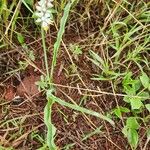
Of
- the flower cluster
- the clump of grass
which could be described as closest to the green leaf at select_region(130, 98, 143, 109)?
the clump of grass

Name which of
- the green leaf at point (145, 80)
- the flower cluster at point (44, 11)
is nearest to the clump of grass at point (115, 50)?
the green leaf at point (145, 80)

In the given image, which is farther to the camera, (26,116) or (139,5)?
(139,5)

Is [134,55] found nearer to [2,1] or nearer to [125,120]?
[125,120]

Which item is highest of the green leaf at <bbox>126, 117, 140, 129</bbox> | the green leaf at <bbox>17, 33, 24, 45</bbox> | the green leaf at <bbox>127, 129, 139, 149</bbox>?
the green leaf at <bbox>17, 33, 24, 45</bbox>

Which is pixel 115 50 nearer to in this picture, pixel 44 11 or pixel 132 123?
pixel 132 123

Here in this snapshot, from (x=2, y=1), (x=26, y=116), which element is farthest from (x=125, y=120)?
(x=2, y=1)

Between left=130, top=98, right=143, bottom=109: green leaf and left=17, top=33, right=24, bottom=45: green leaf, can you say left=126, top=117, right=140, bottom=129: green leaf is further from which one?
left=17, top=33, right=24, bottom=45: green leaf

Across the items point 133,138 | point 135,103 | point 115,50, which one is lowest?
point 133,138

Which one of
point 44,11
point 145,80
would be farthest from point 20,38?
point 145,80
